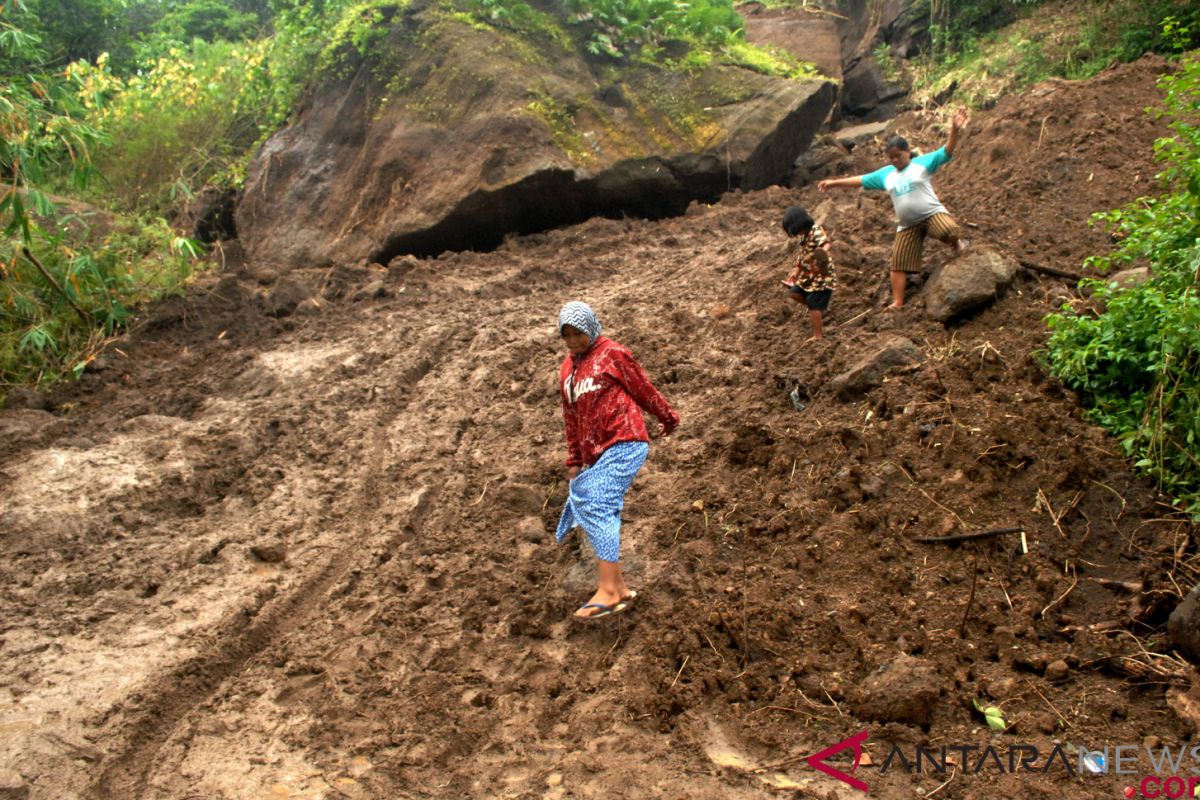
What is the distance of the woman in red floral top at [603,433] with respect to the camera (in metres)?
4.21

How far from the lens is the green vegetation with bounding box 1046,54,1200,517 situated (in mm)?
4191

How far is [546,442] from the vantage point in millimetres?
6258

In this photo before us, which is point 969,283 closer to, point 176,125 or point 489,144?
point 489,144

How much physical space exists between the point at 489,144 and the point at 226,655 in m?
7.01

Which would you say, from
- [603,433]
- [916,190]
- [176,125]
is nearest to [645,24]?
[176,125]

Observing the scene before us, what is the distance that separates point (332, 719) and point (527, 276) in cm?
581

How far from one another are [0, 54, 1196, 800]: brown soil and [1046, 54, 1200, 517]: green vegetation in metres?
0.15

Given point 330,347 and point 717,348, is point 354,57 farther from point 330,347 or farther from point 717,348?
point 717,348

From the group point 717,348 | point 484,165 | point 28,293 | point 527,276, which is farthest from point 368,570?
point 484,165

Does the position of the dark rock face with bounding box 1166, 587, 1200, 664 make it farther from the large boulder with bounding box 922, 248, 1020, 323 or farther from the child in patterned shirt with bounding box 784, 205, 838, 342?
the child in patterned shirt with bounding box 784, 205, 838, 342

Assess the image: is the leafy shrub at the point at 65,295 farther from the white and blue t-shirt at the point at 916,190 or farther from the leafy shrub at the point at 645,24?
the white and blue t-shirt at the point at 916,190

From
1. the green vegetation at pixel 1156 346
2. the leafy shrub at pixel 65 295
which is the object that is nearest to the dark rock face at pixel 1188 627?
the green vegetation at pixel 1156 346

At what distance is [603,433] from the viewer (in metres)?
4.29

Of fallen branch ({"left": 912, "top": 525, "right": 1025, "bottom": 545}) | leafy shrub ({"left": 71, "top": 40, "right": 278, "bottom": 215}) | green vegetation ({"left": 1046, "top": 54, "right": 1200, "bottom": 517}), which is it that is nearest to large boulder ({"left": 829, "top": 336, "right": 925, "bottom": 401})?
green vegetation ({"left": 1046, "top": 54, "right": 1200, "bottom": 517})
